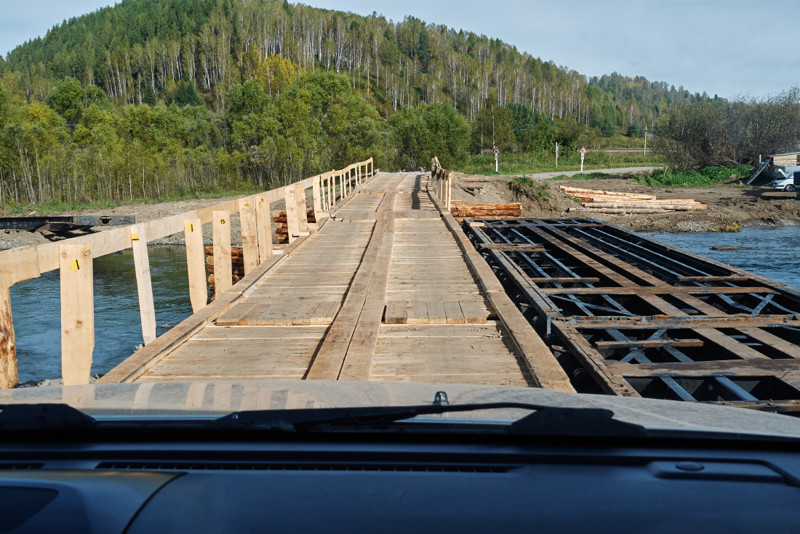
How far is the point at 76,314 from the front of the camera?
14.2 ft

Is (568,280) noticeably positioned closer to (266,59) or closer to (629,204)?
(629,204)

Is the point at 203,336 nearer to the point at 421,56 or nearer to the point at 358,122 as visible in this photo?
the point at 358,122

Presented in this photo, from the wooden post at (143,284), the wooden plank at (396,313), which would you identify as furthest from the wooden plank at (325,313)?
the wooden post at (143,284)

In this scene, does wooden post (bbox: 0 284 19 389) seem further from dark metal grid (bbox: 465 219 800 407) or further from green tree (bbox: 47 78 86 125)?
green tree (bbox: 47 78 86 125)

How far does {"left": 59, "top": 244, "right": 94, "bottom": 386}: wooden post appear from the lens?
4.29m

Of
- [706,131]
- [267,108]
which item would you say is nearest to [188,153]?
[267,108]

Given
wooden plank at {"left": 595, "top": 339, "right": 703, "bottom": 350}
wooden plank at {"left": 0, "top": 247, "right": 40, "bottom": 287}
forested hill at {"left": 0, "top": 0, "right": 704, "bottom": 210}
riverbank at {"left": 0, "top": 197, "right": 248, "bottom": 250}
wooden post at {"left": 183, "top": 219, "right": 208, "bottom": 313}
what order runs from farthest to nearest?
1. forested hill at {"left": 0, "top": 0, "right": 704, "bottom": 210}
2. riverbank at {"left": 0, "top": 197, "right": 248, "bottom": 250}
3. wooden post at {"left": 183, "top": 219, "right": 208, "bottom": 313}
4. wooden plank at {"left": 595, "top": 339, "right": 703, "bottom": 350}
5. wooden plank at {"left": 0, "top": 247, "right": 40, "bottom": 287}

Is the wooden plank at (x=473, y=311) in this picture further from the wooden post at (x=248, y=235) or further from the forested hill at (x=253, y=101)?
the forested hill at (x=253, y=101)

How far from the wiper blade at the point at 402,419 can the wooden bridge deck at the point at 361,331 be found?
92.8 inches

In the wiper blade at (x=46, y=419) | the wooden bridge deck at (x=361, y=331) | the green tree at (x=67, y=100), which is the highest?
the green tree at (x=67, y=100)

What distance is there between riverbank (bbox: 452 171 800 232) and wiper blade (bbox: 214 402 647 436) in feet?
101

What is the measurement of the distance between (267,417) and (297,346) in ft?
11.4

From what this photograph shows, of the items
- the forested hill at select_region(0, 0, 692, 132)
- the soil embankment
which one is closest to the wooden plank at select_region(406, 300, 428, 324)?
the soil embankment

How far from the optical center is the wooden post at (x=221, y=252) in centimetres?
723
